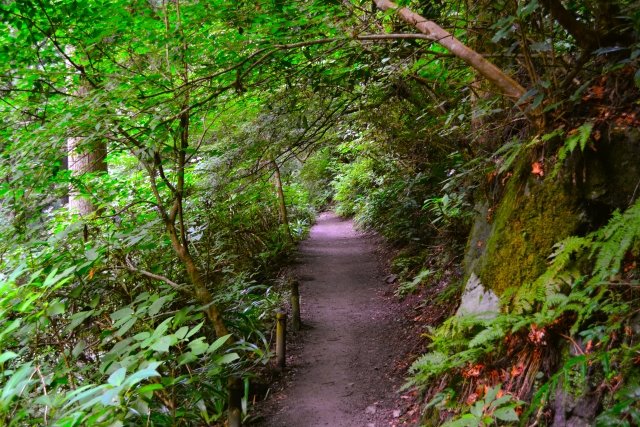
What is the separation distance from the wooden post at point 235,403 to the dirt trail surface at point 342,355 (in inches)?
29.4

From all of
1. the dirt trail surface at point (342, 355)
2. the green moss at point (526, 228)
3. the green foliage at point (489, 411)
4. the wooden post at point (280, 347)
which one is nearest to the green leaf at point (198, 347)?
the green foliage at point (489, 411)

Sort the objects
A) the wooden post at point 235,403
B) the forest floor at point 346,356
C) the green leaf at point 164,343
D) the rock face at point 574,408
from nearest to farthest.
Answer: the green leaf at point 164,343, the rock face at point 574,408, the wooden post at point 235,403, the forest floor at point 346,356

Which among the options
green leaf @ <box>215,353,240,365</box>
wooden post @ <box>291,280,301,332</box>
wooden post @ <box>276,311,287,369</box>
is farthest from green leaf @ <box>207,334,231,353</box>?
wooden post @ <box>291,280,301,332</box>

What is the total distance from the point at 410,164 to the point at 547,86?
21.7 ft

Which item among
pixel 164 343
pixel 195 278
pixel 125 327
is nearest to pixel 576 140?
pixel 164 343

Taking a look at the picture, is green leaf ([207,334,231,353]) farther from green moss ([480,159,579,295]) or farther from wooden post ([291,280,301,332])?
wooden post ([291,280,301,332])

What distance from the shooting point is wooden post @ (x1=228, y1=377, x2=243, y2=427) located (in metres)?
4.13

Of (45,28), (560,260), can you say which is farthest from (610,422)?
(45,28)

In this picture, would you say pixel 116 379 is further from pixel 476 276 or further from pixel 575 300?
pixel 476 276

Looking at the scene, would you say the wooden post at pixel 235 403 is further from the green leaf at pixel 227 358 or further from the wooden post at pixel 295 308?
the wooden post at pixel 295 308

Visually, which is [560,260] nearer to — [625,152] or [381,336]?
[625,152]

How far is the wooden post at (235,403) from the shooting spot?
13.5ft

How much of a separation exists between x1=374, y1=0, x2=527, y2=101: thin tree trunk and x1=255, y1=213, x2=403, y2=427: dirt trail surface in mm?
3552

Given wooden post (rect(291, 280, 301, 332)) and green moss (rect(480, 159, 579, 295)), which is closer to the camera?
green moss (rect(480, 159, 579, 295))
